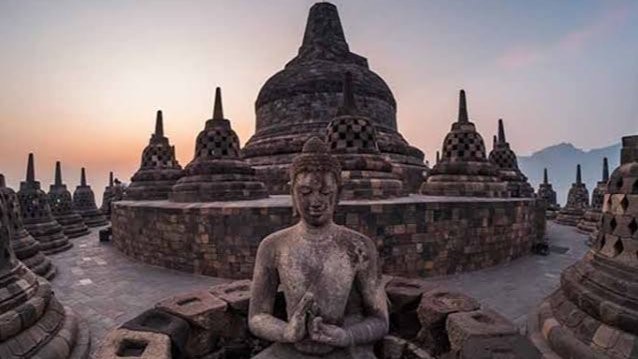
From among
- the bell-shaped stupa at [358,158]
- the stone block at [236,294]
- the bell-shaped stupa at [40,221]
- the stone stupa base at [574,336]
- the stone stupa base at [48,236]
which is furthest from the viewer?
the bell-shaped stupa at [40,221]

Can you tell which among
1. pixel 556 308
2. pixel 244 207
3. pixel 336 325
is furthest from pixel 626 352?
pixel 244 207

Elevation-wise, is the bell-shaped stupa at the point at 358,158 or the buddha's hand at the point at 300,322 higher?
the bell-shaped stupa at the point at 358,158

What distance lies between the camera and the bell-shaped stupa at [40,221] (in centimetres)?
1181

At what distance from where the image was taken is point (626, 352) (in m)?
3.12

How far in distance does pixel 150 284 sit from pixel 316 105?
1236cm

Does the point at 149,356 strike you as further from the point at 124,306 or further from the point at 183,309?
the point at 124,306

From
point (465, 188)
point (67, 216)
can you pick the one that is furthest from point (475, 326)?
point (67, 216)

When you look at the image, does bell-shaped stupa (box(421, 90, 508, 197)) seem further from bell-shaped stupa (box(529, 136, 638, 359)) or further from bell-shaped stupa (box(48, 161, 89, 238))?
bell-shaped stupa (box(48, 161, 89, 238))

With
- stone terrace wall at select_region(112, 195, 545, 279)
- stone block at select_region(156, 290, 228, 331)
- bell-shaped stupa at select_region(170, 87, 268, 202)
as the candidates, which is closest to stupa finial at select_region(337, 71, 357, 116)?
stone terrace wall at select_region(112, 195, 545, 279)

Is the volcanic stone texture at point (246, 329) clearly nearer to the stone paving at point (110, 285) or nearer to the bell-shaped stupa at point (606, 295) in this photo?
the bell-shaped stupa at point (606, 295)

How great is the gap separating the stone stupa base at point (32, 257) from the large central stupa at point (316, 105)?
8.43 m

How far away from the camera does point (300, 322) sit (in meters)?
2.49

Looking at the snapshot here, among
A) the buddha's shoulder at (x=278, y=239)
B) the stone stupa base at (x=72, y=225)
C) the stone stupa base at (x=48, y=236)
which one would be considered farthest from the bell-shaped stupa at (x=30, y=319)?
the stone stupa base at (x=72, y=225)

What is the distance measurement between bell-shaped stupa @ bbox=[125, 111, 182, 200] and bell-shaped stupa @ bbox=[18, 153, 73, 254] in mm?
3729
